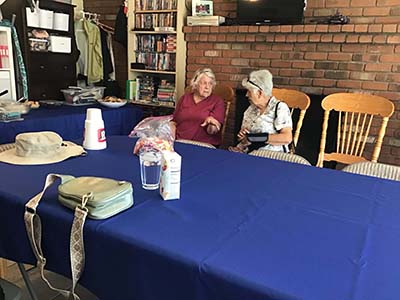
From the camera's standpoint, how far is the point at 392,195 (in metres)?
1.44

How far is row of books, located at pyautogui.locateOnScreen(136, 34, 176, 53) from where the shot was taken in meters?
3.97

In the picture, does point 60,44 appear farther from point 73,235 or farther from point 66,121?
point 73,235

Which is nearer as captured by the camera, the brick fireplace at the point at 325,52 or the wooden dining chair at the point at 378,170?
the wooden dining chair at the point at 378,170

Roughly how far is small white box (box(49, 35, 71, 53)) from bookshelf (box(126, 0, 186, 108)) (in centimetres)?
77

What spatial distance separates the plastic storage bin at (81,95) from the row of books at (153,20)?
2.89 feet

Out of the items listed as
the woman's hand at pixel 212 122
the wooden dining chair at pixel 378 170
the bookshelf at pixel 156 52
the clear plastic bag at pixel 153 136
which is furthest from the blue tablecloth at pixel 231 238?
the bookshelf at pixel 156 52

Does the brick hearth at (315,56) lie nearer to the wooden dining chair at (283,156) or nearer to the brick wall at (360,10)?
the brick wall at (360,10)

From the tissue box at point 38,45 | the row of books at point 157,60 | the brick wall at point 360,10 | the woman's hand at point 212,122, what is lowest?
the woman's hand at point 212,122

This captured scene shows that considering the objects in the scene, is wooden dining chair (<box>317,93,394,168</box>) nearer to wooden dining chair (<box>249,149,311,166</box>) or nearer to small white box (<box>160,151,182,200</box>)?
wooden dining chair (<box>249,149,311,166</box>)

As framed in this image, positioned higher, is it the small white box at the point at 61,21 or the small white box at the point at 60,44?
the small white box at the point at 61,21

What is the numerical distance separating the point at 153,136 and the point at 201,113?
3.01 feet

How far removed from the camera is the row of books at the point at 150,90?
411 cm

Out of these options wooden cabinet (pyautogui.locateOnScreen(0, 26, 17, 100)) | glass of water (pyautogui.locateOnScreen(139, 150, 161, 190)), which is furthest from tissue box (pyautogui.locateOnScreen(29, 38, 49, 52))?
glass of water (pyautogui.locateOnScreen(139, 150, 161, 190))

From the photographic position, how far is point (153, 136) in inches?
81.8
